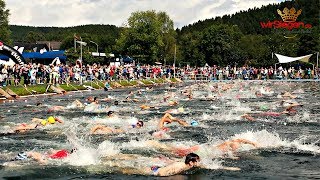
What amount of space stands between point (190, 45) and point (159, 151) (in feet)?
396

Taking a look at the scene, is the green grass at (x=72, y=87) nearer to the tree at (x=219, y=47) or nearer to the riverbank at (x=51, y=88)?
the riverbank at (x=51, y=88)

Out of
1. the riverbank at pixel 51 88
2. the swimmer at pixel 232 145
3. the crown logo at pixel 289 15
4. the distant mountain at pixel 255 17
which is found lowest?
the swimmer at pixel 232 145

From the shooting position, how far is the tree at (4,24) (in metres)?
94.9

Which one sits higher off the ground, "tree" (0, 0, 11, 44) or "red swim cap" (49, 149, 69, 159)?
"tree" (0, 0, 11, 44)

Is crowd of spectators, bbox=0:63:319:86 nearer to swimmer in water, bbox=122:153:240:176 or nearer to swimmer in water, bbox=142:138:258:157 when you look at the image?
swimmer in water, bbox=142:138:258:157

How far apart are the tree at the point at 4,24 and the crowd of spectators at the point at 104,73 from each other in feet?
137

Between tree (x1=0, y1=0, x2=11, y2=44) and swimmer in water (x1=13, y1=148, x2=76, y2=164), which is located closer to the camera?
swimmer in water (x1=13, y1=148, x2=76, y2=164)

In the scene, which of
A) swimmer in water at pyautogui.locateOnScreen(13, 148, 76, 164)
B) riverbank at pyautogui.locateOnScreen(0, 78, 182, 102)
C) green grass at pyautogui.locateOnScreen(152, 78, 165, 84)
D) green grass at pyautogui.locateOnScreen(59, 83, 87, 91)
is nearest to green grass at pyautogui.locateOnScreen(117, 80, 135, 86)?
riverbank at pyautogui.locateOnScreen(0, 78, 182, 102)

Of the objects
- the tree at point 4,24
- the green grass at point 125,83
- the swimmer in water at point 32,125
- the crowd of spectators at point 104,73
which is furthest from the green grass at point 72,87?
the tree at point 4,24

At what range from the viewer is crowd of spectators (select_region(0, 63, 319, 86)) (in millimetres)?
40275

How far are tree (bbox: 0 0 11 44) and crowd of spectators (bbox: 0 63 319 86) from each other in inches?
1640

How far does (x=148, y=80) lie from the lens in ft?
189

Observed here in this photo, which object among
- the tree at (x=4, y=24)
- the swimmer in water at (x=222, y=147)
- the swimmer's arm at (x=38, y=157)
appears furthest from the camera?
the tree at (x=4, y=24)

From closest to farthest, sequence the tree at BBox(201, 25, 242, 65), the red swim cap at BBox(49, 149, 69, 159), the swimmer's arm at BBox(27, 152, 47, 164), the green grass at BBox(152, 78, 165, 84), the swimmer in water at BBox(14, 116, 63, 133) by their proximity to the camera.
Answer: the swimmer's arm at BBox(27, 152, 47, 164)
the red swim cap at BBox(49, 149, 69, 159)
the swimmer in water at BBox(14, 116, 63, 133)
the green grass at BBox(152, 78, 165, 84)
the tree at BBox(201, 25, 242, 65)
